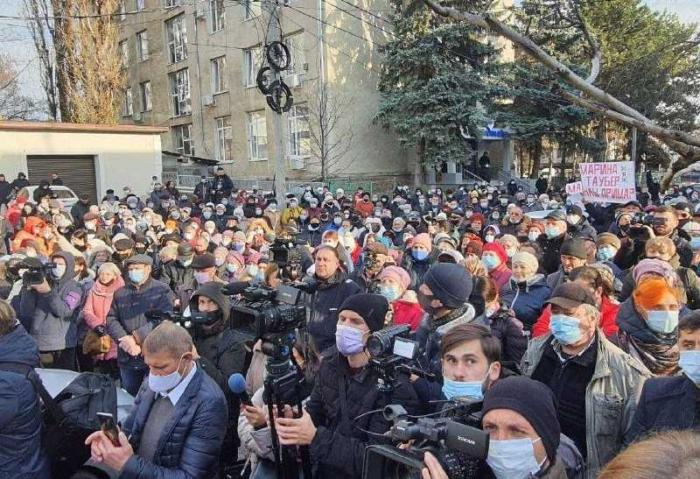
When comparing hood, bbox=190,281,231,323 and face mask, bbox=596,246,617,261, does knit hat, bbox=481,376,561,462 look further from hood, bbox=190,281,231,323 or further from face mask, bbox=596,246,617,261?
face mask, bbox=596,246,617,261

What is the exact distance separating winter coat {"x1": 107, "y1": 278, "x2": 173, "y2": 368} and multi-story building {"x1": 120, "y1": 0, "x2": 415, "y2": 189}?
18746 mm

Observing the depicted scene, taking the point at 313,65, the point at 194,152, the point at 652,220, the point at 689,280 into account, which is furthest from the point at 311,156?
the point at 689,280

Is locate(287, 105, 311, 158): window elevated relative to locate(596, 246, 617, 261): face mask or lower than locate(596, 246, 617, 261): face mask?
elevated

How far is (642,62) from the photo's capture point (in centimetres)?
339

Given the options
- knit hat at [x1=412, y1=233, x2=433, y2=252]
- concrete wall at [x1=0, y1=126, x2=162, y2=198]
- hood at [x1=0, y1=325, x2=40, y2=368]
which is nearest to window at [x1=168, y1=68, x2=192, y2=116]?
concrete wall at [x1=0, y1=126, x2=162, y2=198]

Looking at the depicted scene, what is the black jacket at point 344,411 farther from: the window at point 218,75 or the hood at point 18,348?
the window at point 218,75

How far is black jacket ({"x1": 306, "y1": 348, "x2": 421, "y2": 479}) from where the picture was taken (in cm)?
258

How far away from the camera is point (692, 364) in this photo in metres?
2.43

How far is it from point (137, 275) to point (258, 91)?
24040 millimetres

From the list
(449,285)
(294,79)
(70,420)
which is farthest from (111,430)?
(294,79)

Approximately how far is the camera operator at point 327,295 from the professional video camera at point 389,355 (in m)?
1.84

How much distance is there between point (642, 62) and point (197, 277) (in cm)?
439

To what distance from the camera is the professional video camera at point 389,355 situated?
241 centimetres

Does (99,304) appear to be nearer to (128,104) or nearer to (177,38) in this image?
(177,38)
